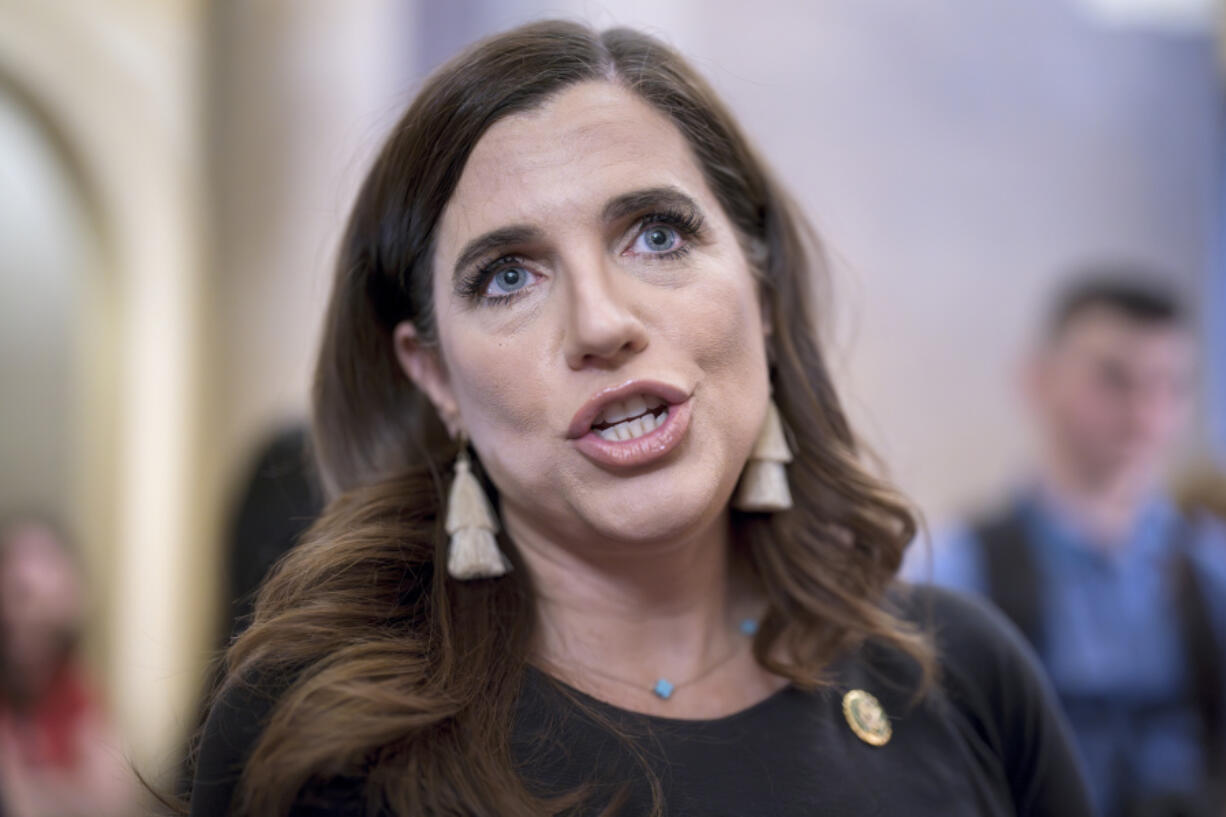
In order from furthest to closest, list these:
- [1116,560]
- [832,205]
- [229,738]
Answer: [832,205], [1116,560], [229,738]

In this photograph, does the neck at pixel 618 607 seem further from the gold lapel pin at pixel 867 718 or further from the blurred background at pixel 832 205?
the blurred background at pixel 832 205

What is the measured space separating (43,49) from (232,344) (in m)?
1.64

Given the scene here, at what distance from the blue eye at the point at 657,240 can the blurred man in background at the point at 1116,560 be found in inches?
74.1

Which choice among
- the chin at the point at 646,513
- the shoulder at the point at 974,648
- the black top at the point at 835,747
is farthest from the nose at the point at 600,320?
the shoulder at the point at 974,648

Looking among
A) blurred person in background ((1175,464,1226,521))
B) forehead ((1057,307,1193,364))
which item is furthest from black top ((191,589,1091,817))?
blurred person in background ((1175,464,1226,521))

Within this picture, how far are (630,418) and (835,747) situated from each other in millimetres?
467

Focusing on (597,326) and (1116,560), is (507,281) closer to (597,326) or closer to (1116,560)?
(597,326)

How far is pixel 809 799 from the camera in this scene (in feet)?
4.50

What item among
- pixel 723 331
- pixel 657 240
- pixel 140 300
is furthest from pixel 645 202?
pixel 140 300

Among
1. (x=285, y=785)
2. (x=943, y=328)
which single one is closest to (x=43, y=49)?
(x=943, y=328)

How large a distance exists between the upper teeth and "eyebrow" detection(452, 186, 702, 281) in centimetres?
21

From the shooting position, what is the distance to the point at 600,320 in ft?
4.32

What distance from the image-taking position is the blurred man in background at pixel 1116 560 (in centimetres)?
293

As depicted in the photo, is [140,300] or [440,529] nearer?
[440,529]
